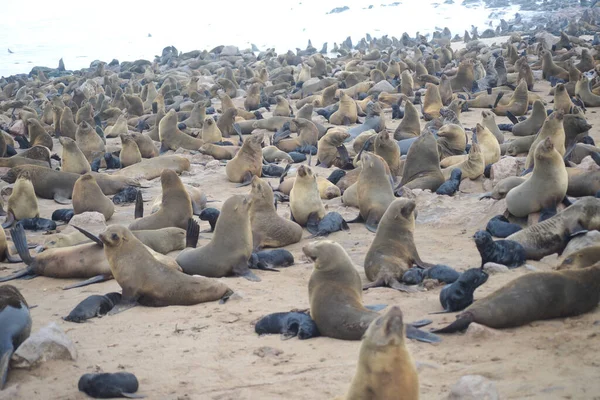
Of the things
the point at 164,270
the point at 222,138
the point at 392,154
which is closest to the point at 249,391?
the point at 164,270

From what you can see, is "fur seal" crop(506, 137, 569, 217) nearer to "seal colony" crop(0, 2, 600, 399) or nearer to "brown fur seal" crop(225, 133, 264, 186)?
"seal colony" crop(0, 2, 600, 399)

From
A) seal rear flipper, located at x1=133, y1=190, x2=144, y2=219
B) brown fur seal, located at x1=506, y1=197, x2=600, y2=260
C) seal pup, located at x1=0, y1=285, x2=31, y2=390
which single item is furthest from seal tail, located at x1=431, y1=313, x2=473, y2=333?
seal rear flipper, located at x1=133, y1=190, x2=144, y2=219

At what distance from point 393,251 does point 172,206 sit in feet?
9.67

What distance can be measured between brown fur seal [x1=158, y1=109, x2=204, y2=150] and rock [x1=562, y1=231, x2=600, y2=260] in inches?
331

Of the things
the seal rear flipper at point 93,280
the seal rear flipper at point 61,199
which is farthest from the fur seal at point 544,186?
the seal rear flipper at point 61,199

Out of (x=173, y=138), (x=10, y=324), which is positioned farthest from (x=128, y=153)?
(x=10, y=324)

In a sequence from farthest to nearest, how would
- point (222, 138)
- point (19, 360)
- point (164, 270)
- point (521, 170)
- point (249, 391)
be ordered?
point (222, 138), point (521, 170), point (164, 270), point (19, 360), point (249, 391)

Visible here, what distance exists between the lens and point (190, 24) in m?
54.1

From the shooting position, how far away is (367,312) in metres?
4.63

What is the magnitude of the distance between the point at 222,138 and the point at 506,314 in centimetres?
974

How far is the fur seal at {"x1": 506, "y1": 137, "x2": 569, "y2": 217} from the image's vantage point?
6.92 m

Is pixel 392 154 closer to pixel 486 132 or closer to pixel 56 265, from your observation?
pixel 486 132

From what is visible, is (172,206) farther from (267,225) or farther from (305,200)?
(305,200)

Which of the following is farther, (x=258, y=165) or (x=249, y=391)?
(x=258, y=165)
